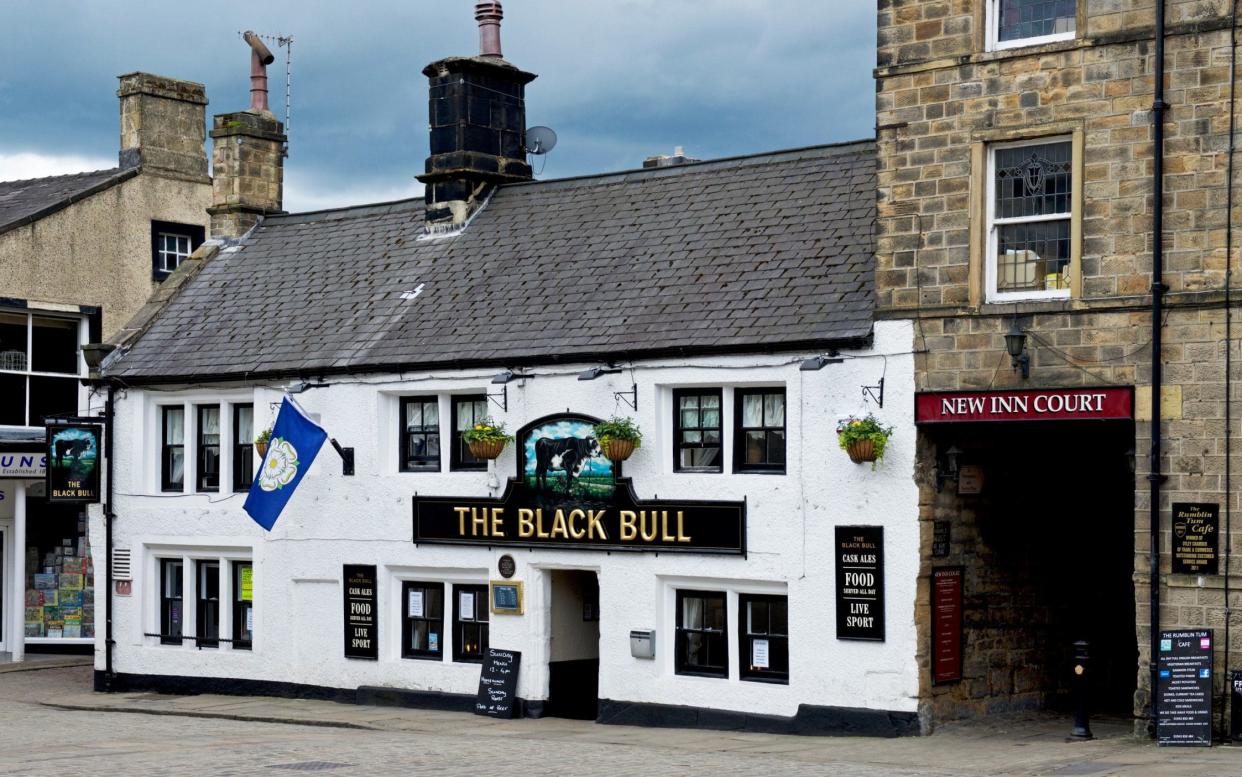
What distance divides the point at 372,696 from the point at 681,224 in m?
7.64

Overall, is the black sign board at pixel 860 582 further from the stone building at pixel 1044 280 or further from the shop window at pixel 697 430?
the shop window at pixel 697 430

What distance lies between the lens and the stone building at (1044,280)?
1827 cm

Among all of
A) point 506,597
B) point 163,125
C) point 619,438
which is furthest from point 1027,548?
point 163,125

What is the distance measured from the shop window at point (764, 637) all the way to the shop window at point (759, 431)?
5.12 feet

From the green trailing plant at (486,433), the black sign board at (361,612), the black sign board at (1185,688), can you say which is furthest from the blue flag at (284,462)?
the black sign board at (1185,688)

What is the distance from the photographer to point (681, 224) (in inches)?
966

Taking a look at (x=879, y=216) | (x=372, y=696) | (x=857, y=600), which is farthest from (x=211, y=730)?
(x=879, y=216)

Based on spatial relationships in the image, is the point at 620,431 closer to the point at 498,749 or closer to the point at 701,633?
the point at 701,633

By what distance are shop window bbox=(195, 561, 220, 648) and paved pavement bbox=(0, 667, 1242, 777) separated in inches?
86.6

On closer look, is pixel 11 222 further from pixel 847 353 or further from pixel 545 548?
pixel 847 353

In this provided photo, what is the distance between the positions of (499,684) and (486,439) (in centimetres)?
314

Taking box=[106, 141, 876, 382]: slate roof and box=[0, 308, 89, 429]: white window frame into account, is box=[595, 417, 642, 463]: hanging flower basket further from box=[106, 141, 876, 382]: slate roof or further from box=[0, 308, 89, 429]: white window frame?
box=[0, 308, 89, 429]: white window frame

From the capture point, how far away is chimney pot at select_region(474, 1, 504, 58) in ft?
93.2

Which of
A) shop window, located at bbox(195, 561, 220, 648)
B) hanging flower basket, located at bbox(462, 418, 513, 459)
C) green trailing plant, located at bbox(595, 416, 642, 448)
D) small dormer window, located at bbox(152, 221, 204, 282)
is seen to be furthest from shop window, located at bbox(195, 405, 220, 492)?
small dormer window, located at bbox(152, 221, 204, 282)
